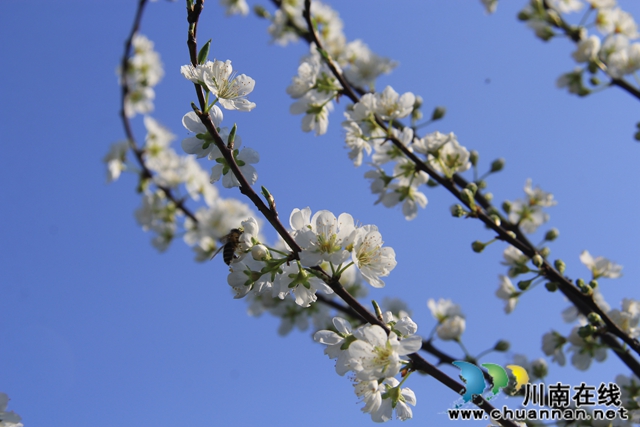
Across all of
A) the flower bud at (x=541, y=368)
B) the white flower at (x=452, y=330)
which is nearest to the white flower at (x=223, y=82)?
the white flower at (x=452, y=330)

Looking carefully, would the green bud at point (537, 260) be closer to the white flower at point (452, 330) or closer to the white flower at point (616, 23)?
the white flower at point (452, 330)

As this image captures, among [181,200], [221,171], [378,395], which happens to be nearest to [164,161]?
[181,200]

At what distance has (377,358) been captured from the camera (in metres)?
1.85

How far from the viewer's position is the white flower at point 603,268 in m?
3.60

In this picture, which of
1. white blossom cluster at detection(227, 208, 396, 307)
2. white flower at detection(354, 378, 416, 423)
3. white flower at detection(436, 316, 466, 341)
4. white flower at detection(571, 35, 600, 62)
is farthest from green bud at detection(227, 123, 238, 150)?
white flower at detection(571, 35, 600, 62)

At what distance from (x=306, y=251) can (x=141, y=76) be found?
18.6ft

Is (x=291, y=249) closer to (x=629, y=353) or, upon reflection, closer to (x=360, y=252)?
(x=360, y=252)

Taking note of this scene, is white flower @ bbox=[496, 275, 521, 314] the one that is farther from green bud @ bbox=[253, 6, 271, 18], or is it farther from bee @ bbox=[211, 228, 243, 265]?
green bud @ bbox=[253, 6, 271, 18]

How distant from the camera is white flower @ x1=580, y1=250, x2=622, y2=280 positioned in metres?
3.60

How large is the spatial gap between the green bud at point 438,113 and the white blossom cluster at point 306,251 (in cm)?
202

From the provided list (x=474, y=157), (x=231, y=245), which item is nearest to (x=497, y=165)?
(x=474, y=157)

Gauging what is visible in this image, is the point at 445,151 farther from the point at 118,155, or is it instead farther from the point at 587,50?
the point at 118,155

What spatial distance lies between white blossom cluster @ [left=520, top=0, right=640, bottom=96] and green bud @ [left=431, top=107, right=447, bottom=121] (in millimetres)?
1483

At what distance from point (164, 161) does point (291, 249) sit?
179 inches
